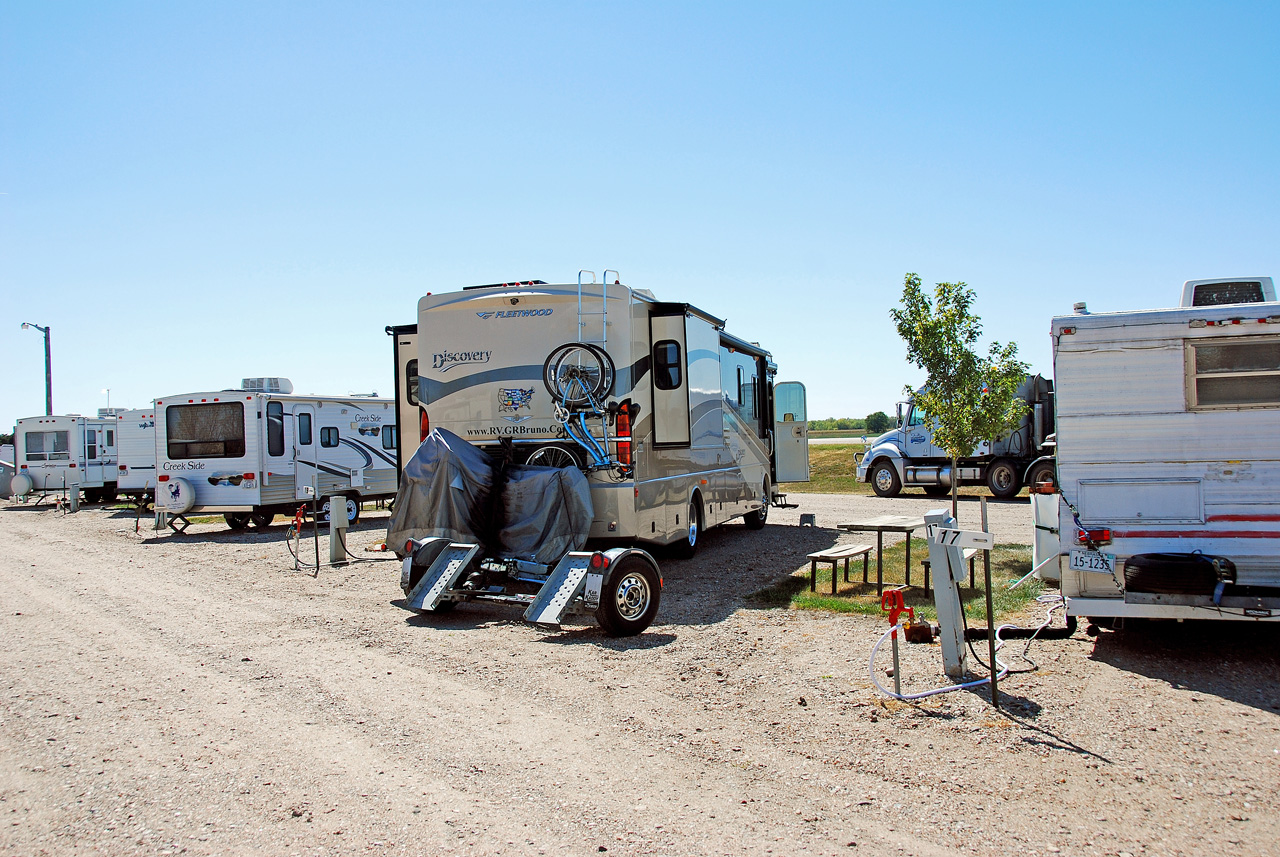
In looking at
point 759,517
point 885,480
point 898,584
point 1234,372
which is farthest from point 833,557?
point 885,480

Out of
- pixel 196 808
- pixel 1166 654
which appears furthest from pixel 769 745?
pixel 1166 654

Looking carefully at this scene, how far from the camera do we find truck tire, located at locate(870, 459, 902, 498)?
70.9ft

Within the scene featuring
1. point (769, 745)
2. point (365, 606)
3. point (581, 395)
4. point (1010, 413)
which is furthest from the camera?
point (1010, 413)

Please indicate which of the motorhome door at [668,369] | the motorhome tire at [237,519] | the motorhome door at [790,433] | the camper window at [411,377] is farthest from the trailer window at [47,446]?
the motorhome door at [668,369]

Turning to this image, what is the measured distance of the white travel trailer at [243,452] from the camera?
16.1 meters

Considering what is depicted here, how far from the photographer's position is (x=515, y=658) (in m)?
6.21

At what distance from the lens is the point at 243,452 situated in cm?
1612

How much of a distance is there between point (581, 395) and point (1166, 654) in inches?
217

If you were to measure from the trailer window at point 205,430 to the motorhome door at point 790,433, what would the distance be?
32.1ft

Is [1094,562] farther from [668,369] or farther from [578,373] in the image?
[578,373]

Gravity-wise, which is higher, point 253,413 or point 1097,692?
point 253,413

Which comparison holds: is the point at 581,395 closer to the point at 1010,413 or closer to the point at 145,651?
the point at 145,651

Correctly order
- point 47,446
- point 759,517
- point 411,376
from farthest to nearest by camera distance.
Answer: point 47,446 → point 759,517 → point 411,376

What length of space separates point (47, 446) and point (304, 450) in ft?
48.6
